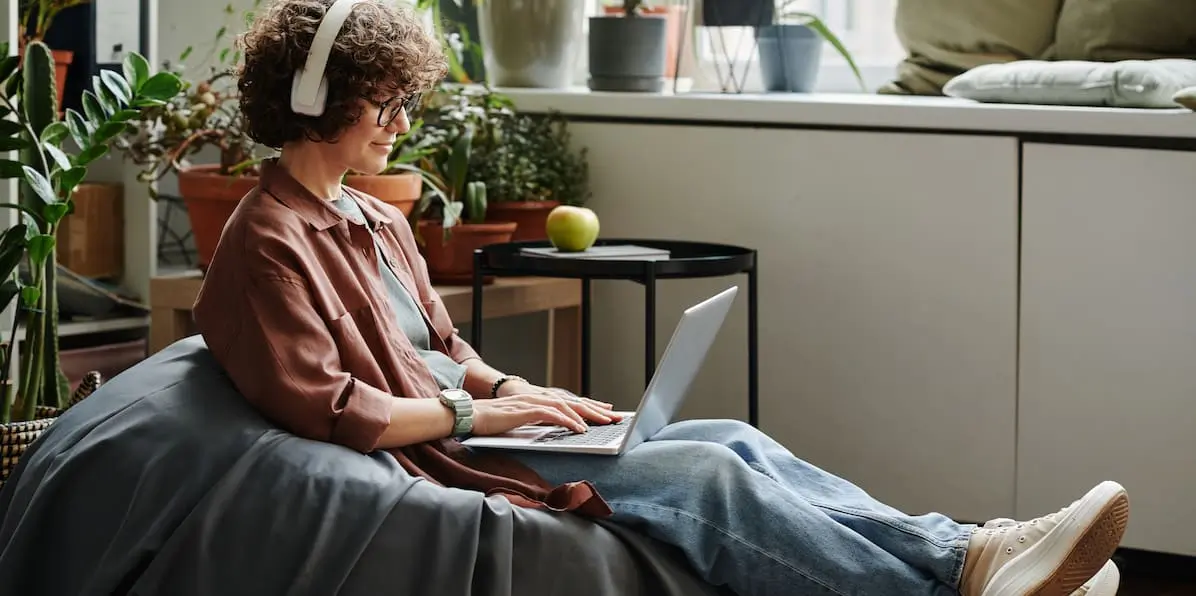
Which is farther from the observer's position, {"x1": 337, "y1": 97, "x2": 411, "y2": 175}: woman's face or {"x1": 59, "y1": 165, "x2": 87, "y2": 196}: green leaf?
{"x1": 59, "y1": 165, "x2": 87, "y2": 196}: green leaf

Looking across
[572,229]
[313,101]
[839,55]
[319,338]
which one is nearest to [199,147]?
[572,229]

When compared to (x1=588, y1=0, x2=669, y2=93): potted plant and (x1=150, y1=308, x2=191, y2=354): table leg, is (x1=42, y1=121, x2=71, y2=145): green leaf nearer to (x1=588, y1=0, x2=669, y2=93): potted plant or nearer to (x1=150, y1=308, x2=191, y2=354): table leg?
(x1=150, y1=308, x2=191, y2=354): table leg

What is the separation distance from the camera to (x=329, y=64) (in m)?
1.78

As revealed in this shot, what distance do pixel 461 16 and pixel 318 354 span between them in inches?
80.7

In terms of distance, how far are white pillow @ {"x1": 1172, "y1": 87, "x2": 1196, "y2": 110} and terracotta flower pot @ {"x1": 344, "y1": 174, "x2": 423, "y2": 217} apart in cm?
131

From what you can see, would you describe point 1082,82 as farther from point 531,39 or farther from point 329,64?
point 329,64

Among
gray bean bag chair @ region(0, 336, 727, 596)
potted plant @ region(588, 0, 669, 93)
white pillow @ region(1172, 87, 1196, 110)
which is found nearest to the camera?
gray bean bag chair @ region(0, 336, 727, 596)

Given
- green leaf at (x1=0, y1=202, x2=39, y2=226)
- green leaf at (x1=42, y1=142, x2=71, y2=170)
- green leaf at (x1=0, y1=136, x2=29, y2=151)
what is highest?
green leaf at (x1=0, y1=136, x2=29, y2=151)

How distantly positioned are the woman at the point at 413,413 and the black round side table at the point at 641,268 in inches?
25.8

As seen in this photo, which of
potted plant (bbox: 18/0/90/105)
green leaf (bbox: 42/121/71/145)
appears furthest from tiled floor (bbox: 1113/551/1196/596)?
potted plant (bbox: 18/0/90/105)

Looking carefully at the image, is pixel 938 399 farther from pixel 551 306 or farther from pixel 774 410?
pixel 551 306

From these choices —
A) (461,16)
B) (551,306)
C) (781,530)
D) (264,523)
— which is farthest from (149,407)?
(461,16)

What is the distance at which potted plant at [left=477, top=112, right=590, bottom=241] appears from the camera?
2980mm

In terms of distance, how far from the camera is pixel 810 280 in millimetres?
2939
